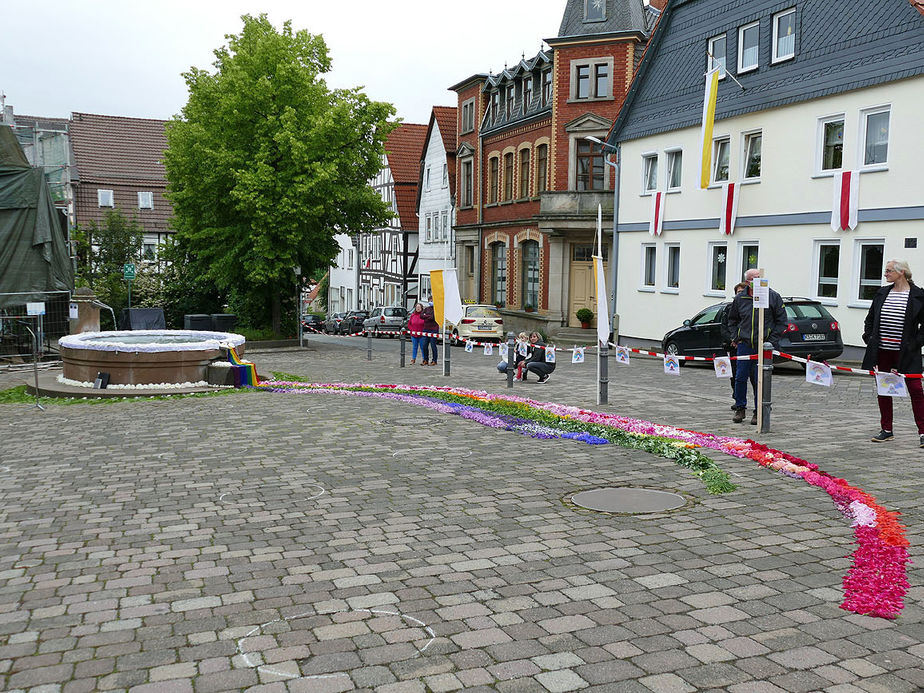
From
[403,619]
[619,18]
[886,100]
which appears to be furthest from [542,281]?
[403,619]

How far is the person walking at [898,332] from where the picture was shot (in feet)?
31.5

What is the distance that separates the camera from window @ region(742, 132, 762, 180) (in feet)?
85.7

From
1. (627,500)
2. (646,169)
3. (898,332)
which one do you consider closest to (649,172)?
(646,169)

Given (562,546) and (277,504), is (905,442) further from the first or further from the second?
(277,504)

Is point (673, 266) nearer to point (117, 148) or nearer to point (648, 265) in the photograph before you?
point (648, 265)

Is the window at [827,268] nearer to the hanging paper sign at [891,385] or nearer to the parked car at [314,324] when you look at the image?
the hanging paper sign at [891,385]

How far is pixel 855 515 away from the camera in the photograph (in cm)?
681

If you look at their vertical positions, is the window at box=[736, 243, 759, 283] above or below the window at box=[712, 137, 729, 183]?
below

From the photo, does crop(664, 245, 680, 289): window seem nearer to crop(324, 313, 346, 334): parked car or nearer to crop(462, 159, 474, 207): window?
crop(462, 159, 474, 207): window

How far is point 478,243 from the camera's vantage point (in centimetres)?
4650

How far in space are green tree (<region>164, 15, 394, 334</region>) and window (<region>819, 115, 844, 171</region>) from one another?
1508cm

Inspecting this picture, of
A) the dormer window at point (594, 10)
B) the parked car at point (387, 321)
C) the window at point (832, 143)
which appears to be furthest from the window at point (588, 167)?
the window at point (832, 143)

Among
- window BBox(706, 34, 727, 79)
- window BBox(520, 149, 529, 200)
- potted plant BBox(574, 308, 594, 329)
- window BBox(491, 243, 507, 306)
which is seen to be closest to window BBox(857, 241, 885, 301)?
window BBox(706, 34, 727, 79)

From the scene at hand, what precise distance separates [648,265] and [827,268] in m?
8.98
